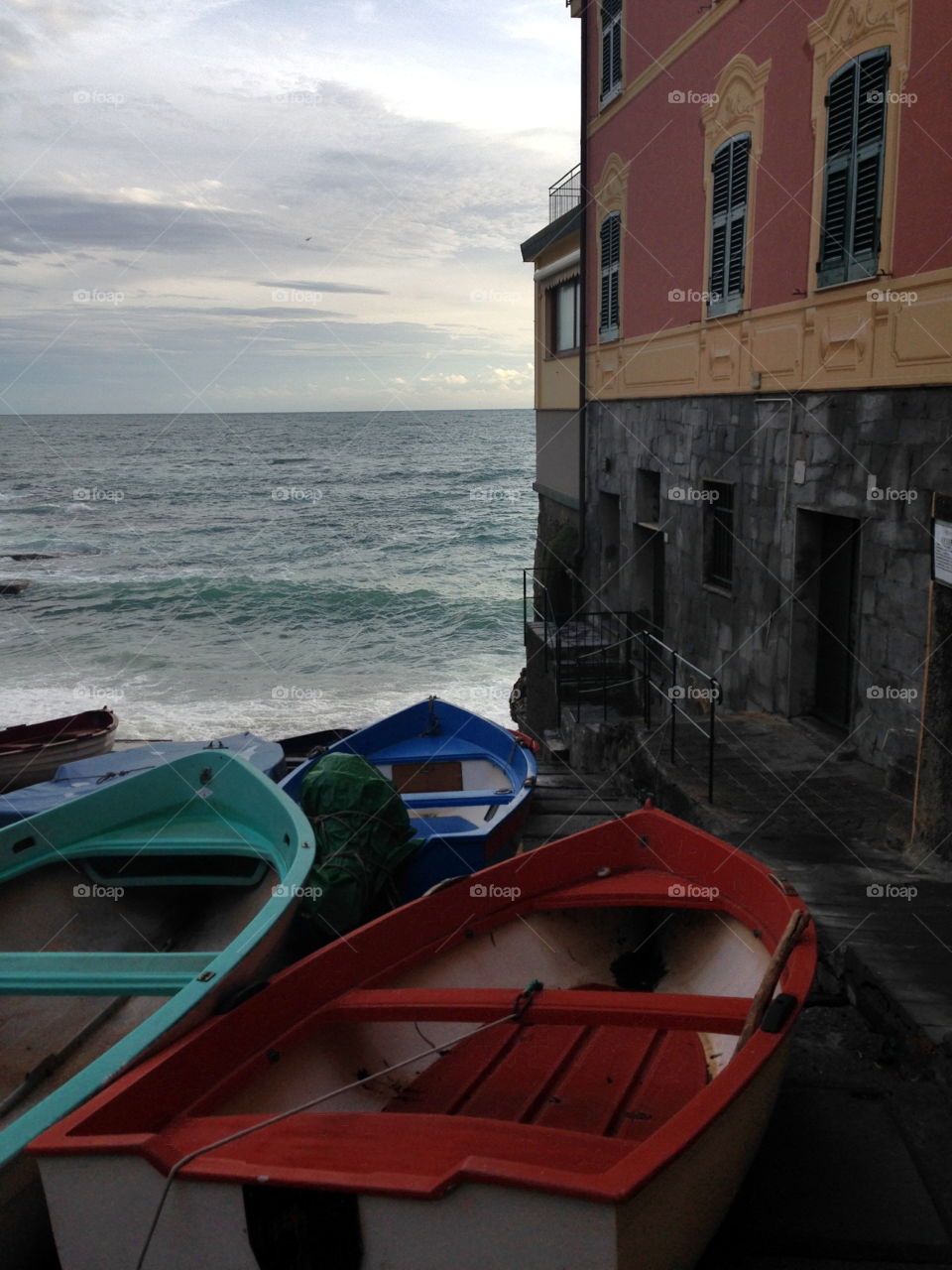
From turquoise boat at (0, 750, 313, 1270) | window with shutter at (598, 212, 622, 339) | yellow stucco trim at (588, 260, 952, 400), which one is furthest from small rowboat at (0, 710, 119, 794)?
window with shutter at (598, 212, 622, 339)

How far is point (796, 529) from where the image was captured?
9031mm

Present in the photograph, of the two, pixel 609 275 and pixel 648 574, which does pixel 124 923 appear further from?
pixel 609 275

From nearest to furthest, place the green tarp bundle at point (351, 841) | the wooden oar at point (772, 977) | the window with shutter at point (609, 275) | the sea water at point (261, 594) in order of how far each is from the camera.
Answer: the wooden oar at point (772, 977) < the green tarp bundle at point (351, 841) < the window with shutter at point (609, 275) < the sea water at point (261, 594)

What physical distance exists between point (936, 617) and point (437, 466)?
256 feet

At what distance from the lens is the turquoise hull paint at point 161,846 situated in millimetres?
3769

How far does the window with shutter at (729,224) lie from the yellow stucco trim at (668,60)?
4.29 feet

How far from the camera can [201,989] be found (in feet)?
12.7

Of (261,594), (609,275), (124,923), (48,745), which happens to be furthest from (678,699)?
(261,594)

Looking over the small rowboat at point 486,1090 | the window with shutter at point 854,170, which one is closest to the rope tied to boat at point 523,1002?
the small rowboat at point 486,1090

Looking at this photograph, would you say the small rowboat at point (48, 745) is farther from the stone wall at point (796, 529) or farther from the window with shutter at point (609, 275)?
the window with shutter at point (609, 275)

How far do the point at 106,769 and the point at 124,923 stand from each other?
5393 millimetres

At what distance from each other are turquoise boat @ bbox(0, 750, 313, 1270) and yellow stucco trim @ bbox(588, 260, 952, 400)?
5.58 m

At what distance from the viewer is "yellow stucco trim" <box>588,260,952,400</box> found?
278 inches

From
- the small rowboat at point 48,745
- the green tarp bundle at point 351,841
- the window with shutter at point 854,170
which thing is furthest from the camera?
the small rowboat at point 48,745
